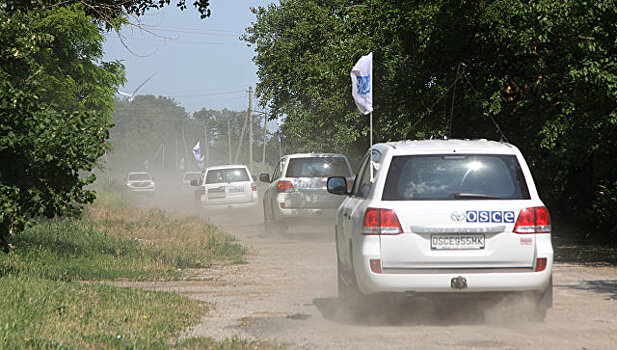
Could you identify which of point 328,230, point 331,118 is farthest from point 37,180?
point 331,118

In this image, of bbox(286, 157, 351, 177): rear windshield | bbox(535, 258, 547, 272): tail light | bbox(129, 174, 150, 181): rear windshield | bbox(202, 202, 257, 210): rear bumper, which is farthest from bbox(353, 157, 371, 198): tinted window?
bbox(129, 174, 150, 181): rear windshield

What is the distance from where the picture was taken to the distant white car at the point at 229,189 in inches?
1169

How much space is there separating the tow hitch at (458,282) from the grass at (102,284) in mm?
1926

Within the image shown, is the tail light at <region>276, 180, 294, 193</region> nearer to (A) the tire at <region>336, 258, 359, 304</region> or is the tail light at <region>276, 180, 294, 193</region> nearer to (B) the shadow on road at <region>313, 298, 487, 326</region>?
(A) the tire at <region>336, 258, 359, 304</region>

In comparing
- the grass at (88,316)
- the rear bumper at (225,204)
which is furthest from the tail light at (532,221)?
the rear bumper at (225,204)

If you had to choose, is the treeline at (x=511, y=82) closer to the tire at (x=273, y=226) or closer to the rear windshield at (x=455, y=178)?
the tire at (x=273, y=226)

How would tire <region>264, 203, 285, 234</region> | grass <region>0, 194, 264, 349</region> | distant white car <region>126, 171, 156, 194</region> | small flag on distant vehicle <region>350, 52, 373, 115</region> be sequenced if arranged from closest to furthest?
1. grass <region>0, 194, 264, 349</region>
2. small flag on distant vehicle <region>350, 52, 373, 115</region>
3. tire <region>264, 203, 285, 234</region>
4. distant white car <region>126, 171, 156, 194</region>

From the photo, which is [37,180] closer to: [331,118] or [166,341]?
[166,341]

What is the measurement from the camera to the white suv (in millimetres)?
29688

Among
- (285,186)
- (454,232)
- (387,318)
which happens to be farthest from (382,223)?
(285,186)

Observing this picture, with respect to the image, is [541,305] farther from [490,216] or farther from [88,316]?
[88,316]

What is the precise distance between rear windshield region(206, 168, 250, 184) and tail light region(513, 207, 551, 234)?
22020mm

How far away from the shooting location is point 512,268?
8.24 metres

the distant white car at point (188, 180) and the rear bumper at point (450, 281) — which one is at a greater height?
the distant white car at point (188, 180)
